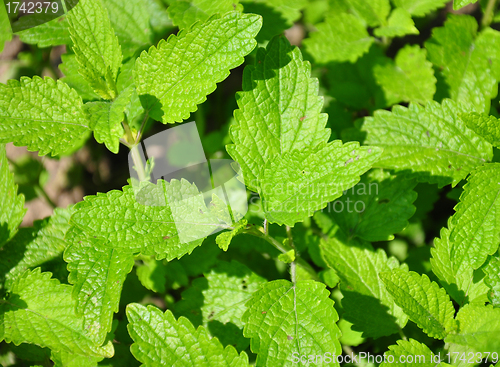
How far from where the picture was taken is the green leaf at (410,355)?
1.81 metres

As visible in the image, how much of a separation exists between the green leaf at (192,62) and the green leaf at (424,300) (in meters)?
1.22

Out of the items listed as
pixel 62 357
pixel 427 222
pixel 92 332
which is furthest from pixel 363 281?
pixel 62 357

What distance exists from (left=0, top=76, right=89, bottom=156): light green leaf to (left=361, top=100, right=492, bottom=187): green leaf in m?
1.61

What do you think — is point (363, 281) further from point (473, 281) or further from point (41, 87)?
point (41, 87)

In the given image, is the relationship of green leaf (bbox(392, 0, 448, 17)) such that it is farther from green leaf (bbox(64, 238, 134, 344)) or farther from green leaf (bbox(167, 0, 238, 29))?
green leaf (bbox(64, 238, 134, 344))

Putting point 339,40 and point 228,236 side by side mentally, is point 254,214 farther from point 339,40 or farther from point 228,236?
point 339,40

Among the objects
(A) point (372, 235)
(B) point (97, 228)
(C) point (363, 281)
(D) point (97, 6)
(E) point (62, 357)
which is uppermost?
(D) point (97, 6)

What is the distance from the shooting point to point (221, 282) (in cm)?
240

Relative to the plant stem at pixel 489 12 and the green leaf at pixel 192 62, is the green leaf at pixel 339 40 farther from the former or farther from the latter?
the green leaf at pixel 192 62

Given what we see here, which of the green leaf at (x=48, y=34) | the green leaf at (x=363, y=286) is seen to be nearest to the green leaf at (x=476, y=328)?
the green leaf at (x=363, y=286)

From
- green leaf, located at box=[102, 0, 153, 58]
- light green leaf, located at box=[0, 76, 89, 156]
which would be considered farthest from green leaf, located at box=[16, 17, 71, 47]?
light green leaf, located at box=[0, 76, 89, 156]

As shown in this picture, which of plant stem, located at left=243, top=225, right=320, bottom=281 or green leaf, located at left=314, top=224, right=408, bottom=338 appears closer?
plant stem, located at left=243, top=225, right=320, bottom=281

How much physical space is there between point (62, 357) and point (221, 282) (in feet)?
3.04

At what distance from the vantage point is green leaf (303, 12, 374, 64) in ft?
9.62
